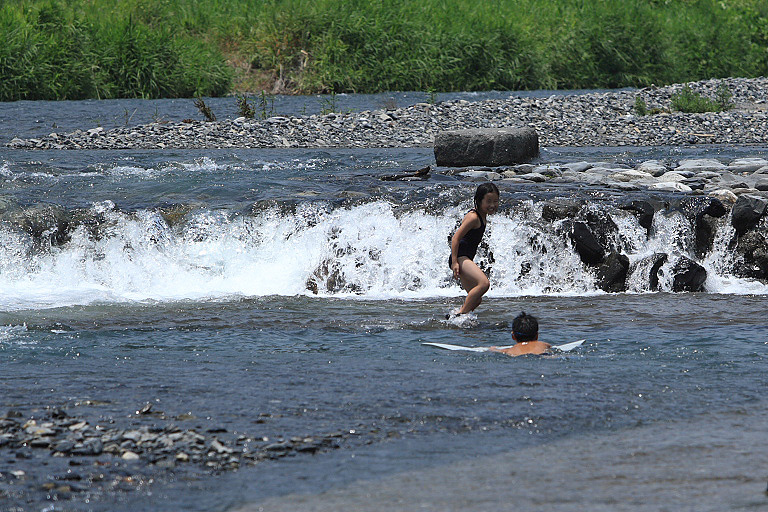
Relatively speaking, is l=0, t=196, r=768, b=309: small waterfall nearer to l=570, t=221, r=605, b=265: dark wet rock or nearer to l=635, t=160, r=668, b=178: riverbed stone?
l=570, t=221, r=605, b=265: dark wet rock

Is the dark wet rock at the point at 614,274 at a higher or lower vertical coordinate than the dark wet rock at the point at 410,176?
lower

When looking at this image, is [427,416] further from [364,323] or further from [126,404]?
[364,323]

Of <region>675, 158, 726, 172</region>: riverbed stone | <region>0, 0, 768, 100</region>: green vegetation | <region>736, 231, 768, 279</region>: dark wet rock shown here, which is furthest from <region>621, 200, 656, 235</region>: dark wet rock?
<region>0, 0, 768, 100</region>: green vegetation

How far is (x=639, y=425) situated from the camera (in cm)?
588

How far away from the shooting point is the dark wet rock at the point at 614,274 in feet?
37.4

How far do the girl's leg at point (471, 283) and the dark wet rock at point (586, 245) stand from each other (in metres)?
2.84

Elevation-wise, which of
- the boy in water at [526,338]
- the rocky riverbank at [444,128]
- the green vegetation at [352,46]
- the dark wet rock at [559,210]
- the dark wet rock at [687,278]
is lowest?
the dark wet rock at [687,278]

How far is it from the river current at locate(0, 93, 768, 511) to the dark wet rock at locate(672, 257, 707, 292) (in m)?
0.22

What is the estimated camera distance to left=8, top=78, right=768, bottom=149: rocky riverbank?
2033 centimetres

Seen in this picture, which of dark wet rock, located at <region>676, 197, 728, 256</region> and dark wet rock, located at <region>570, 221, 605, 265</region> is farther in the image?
dark wet rock, located at <region>676, 197, 728, 256</region>

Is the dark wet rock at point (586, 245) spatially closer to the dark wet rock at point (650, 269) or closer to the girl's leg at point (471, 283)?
the dark wet rock at point (650, 269)

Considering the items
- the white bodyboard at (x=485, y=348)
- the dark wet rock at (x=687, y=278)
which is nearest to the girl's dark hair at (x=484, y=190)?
the white bodyboard at (x=485, y=348)

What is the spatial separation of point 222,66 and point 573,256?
20.0m

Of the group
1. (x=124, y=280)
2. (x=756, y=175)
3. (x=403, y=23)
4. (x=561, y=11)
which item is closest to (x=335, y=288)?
(x=124, y=280)
